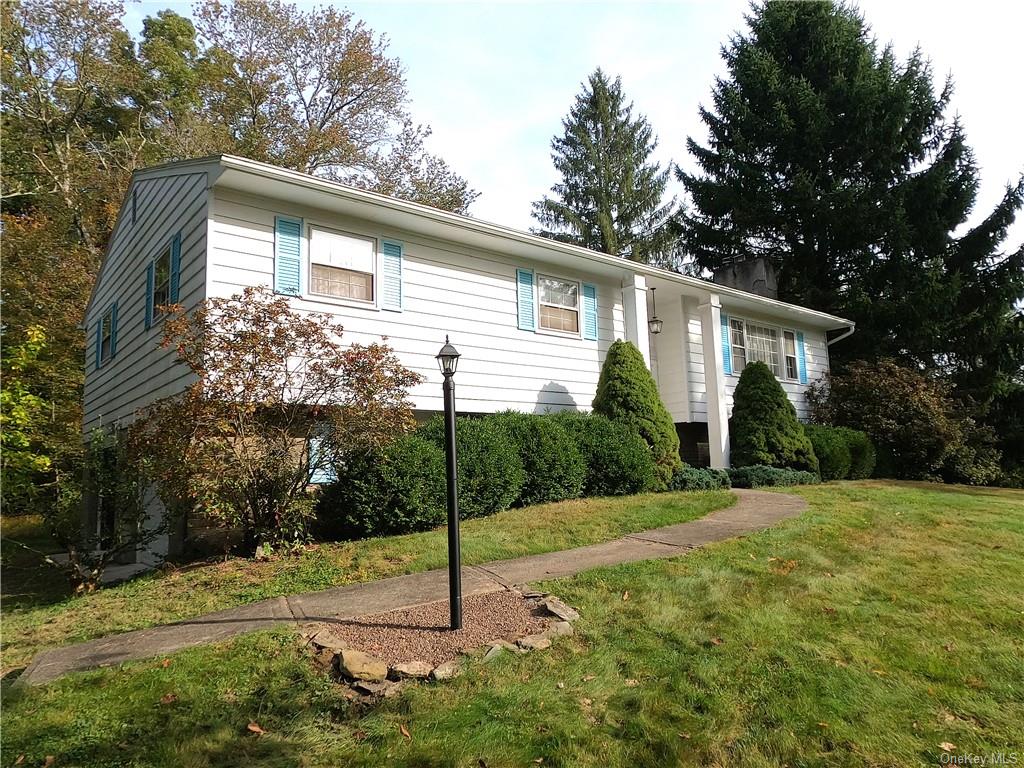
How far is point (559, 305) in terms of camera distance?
1136cm

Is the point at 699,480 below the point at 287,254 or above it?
below

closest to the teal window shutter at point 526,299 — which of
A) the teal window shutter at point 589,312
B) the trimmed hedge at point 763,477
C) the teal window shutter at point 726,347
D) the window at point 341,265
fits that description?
the teal window shutter at point 589,312

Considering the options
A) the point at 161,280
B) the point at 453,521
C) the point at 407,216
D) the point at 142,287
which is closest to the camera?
the point at 453,521

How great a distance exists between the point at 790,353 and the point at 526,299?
882 cm

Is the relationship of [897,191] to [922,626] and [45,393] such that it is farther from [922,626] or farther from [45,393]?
[45,393]

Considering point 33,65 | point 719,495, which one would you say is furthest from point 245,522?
point 33,65

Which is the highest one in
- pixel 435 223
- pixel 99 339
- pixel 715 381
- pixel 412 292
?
pixel 435 223

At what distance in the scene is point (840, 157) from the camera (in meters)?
21.0

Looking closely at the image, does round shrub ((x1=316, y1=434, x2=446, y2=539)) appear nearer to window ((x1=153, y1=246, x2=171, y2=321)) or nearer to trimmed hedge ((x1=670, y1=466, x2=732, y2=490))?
window ((x1=153, y1=246, x2=171, y2=321))

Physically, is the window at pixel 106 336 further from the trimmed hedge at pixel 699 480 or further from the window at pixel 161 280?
the trimmed hedge at pixel 699 480

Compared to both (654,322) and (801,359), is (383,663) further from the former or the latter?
(801,359)

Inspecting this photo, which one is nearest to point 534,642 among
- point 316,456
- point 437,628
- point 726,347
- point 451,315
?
point 437,628

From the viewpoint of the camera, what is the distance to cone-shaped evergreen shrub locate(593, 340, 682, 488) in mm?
10281

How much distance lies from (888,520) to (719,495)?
234cm
